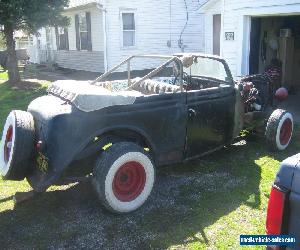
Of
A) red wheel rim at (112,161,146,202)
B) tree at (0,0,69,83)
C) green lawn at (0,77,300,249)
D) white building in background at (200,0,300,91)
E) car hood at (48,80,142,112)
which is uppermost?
tree at (0,0,69,83)

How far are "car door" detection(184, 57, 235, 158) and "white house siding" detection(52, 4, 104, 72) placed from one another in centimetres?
1206

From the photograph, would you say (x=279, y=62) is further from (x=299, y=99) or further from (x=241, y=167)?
(x=241, y=167)

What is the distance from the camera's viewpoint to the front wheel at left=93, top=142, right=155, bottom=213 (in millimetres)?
4300

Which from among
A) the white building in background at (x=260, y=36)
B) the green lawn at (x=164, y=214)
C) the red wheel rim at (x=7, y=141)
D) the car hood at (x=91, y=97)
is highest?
the white building in background at (x=260, y=36)

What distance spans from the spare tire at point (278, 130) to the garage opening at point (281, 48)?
16.1 ft

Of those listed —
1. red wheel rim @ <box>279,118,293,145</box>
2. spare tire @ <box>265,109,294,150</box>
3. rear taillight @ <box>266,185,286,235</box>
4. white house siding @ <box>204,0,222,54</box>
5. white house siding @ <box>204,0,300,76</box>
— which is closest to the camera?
rear taillight @ <box>266,185,286,235</box>

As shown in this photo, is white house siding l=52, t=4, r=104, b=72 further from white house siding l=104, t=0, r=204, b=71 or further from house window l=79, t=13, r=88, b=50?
white house siding l=104, t=0, r=204, b=71

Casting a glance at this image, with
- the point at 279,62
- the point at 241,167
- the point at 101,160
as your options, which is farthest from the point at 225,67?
the point at 279,62

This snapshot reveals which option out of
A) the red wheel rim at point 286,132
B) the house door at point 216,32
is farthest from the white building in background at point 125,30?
the red wheel rim at point 286,132

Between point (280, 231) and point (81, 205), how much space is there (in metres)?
3.03

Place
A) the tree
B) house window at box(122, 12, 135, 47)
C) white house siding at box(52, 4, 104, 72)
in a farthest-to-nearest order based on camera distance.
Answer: white house siding at box(52, 4, 104, 72)
house window at box(122, 12, 135, 47)
the tree

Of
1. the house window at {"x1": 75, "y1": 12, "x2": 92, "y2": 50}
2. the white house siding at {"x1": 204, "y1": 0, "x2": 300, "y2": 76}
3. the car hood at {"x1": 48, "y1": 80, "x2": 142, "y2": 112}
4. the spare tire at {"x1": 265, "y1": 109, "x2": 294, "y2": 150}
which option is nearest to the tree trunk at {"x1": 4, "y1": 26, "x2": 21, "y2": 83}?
the house window at {"x1": 75, "y1": 12, "x2": 92, "y2": 50}

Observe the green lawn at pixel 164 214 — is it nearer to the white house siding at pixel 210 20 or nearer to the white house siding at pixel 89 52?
the white house siding at pixel 210 20

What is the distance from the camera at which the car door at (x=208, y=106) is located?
536cm
